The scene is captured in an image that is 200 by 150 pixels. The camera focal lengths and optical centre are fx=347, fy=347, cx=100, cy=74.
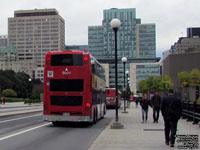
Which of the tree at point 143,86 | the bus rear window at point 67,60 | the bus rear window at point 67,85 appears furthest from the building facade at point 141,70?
the bus rear window at point 67,85

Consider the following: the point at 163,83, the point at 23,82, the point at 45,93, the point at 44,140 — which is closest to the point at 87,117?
the point at 45,93

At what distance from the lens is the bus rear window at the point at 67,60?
60.8ft

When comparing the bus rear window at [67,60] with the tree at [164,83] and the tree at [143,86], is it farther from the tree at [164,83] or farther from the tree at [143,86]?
the tree at [143,86]

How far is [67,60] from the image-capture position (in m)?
18.7

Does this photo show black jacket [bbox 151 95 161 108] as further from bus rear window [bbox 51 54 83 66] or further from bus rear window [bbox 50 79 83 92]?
bus rear window [bbox 51 54 83 66]

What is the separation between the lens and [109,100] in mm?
50781

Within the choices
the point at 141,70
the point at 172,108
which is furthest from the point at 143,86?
the point at 172,108

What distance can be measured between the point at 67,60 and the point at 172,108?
936 cm

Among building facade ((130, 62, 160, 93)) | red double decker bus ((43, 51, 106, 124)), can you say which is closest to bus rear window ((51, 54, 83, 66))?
red double decker bus ((43, 51, 106, 124))

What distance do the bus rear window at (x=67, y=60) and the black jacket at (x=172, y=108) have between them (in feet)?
28.1

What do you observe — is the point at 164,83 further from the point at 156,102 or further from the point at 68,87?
the point at 68,87

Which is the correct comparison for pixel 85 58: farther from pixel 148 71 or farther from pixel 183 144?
pixel 148 71

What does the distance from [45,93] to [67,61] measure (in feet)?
6.81

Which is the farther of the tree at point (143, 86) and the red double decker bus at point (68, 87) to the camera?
the tree at point (143, 86)
